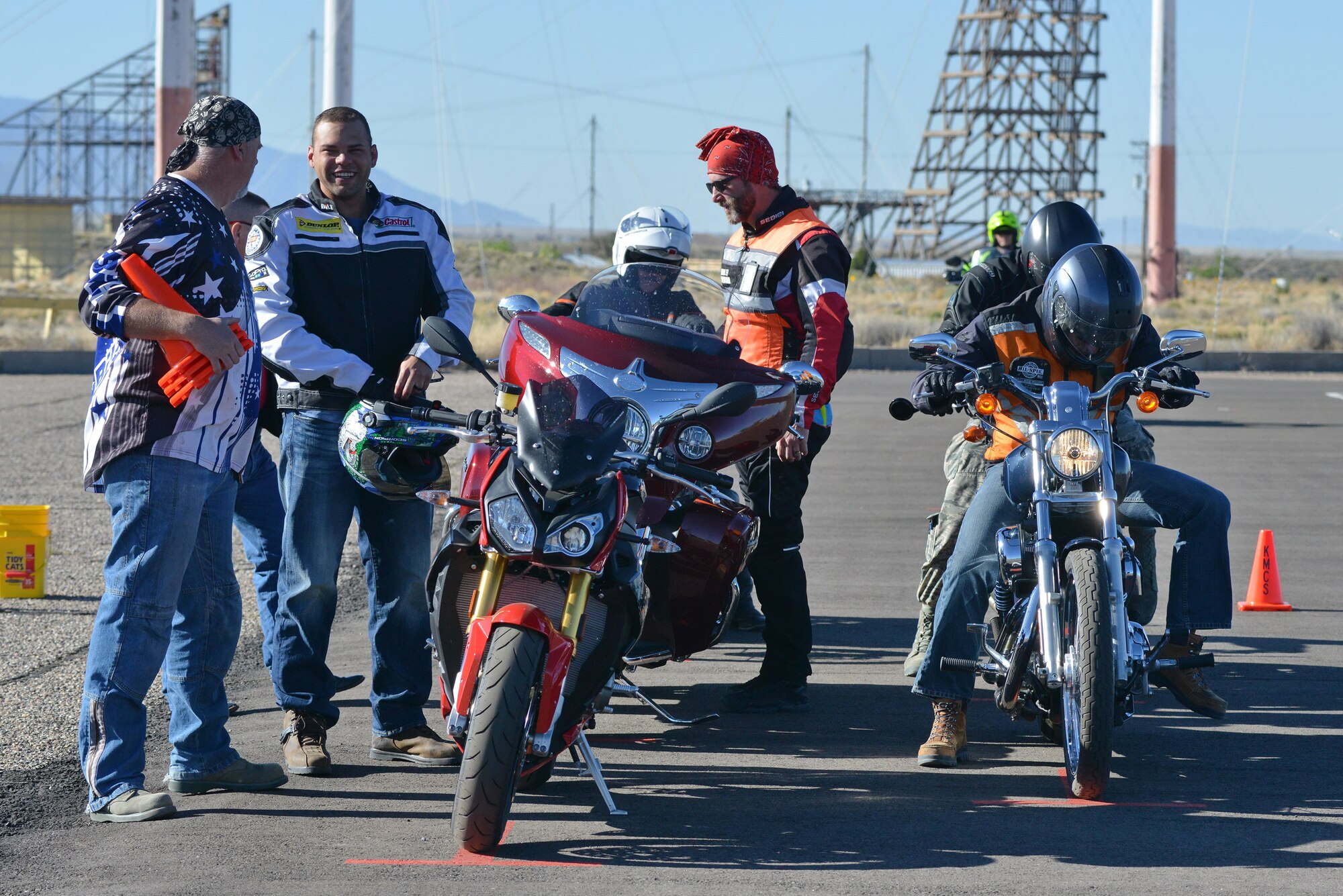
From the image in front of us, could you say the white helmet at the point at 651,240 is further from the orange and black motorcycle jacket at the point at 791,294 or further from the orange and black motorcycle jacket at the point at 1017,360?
the orange and black motorcycle jacket at the point at 1017,360

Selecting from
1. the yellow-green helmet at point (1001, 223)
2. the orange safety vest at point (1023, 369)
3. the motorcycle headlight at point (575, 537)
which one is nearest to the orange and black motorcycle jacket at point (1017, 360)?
the orange safety vest at point (1023, 369)

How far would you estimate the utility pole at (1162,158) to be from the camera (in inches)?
1363

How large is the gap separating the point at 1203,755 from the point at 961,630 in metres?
1.00

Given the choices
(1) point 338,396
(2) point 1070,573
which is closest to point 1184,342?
(2) point 1070,573

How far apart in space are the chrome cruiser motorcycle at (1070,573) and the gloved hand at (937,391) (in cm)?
5

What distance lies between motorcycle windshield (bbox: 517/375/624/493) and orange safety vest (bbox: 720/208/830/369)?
176cm

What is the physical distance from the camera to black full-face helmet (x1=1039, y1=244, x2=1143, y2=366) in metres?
5.20

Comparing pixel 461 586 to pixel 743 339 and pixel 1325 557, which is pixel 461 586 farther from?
pixel 1325 557

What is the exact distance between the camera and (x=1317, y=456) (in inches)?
583

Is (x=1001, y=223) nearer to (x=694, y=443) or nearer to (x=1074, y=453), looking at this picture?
(x=1074, y=453)

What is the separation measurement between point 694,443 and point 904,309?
3639 centimetres

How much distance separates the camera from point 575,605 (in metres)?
4.41

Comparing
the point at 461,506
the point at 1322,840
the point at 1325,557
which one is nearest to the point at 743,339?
the point at 461,506

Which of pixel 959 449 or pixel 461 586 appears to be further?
pixel 959 449
